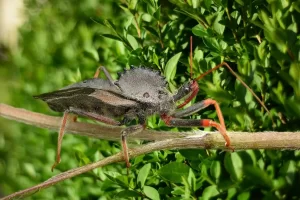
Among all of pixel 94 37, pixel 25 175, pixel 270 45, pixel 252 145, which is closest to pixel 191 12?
pixel 270 45

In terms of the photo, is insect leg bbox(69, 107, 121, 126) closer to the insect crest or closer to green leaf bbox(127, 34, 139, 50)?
the insect crest

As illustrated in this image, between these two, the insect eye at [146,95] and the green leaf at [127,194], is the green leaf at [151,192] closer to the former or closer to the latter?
the green leaf at [127,194]

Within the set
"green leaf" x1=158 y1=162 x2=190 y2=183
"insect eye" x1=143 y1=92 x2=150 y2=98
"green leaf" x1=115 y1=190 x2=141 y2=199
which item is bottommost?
"green leaf" x1=158 y1=162 x2=190 y2=183

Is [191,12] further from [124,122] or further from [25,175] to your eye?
[25,175]

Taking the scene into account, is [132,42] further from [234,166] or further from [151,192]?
[234,166]

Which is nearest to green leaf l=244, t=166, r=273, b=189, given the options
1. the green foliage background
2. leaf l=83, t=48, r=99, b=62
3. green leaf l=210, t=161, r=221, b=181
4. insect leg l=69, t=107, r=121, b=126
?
the green foliage background

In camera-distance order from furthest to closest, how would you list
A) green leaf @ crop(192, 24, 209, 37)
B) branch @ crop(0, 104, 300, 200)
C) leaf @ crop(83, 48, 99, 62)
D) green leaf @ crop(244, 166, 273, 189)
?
leaf @ crop(83, 48, 99, 62) < green leaf @ crop(192, 24, 209, 37) < branch @ crop(0, 104, 300, 200) < green leaf @ crop(244, 166, 273, 189)

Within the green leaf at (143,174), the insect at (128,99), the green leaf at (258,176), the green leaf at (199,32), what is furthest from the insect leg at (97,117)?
the green leaf at (258,176)
